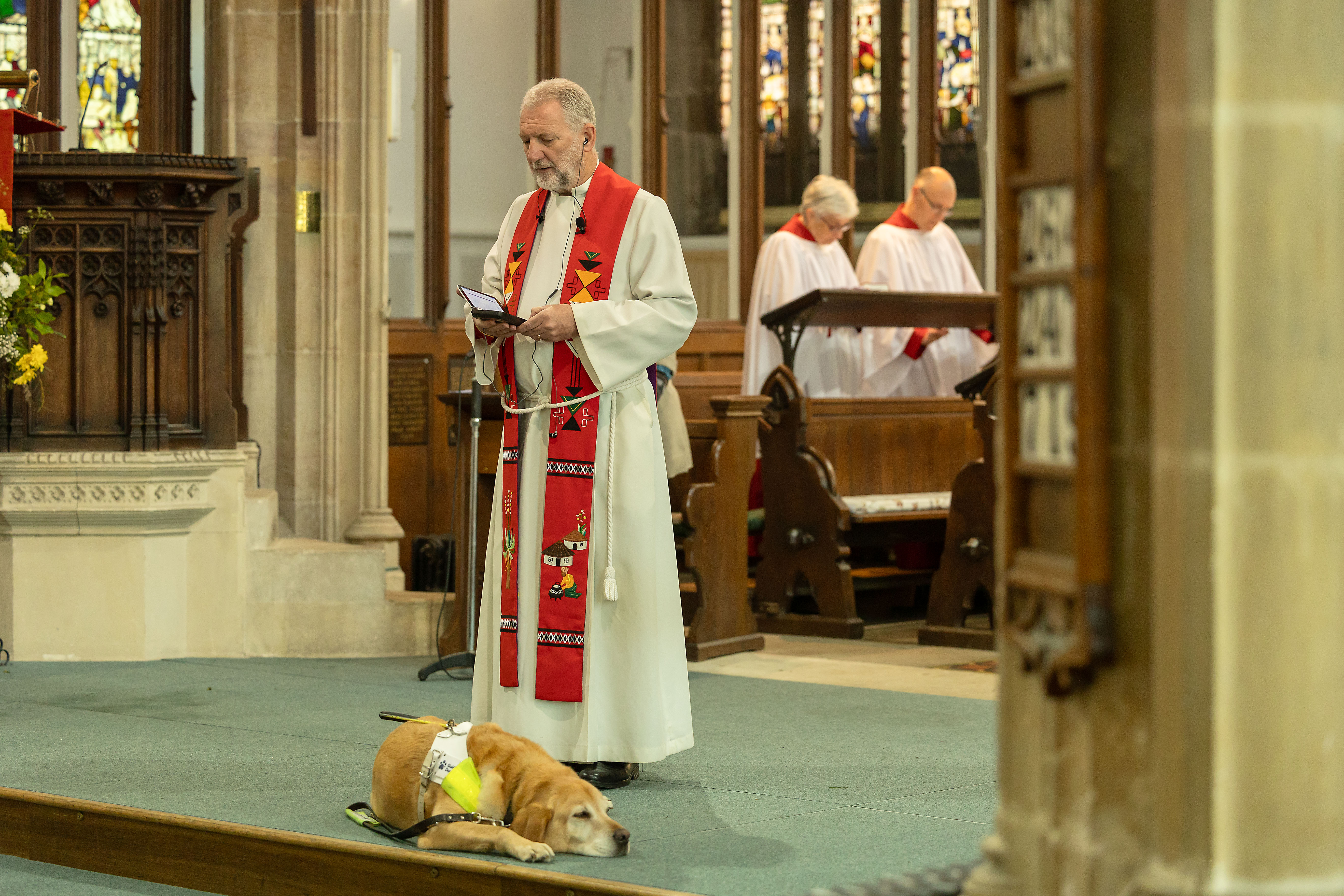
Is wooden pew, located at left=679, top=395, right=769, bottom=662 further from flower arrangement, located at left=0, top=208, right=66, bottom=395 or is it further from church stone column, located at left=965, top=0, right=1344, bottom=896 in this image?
church stone column, located at left=965, top=0, right=1344, bottom=896

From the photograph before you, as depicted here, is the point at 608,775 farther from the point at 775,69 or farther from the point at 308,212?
the point at 775,69

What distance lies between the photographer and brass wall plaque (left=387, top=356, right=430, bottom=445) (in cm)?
1002

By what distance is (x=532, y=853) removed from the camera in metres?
3.62

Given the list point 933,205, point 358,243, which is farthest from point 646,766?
point 933,205

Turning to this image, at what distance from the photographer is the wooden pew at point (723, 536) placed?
715cm

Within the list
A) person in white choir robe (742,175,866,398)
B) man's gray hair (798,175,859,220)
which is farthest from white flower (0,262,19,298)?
man's gray hair (798,175,859,220)

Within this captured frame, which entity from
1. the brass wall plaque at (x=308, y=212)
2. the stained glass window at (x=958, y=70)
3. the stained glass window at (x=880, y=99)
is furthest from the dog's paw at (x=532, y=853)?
the stained glass window at (x=880, y=99)

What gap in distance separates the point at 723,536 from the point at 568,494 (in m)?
2.72

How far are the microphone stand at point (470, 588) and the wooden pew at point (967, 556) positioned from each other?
→ 2011 millimetres

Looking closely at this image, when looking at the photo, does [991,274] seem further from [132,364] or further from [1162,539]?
[1162,539]

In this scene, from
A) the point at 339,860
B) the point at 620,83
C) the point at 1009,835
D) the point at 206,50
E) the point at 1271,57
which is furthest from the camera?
the point at 620,83

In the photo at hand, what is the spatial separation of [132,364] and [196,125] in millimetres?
3935

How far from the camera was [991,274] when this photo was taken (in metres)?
11.1

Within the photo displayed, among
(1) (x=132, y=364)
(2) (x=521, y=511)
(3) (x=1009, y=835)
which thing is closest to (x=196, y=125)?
(1) (x=132, y=364)
